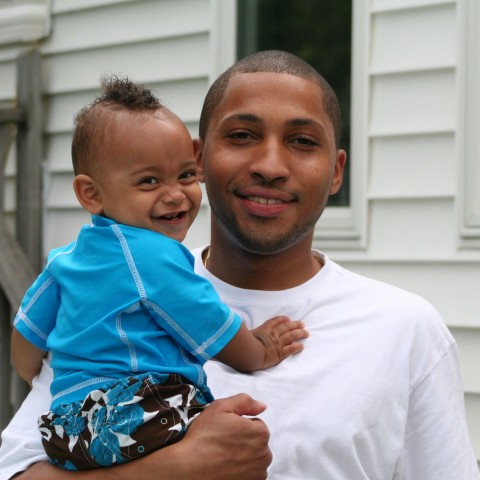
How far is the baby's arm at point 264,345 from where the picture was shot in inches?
86.6

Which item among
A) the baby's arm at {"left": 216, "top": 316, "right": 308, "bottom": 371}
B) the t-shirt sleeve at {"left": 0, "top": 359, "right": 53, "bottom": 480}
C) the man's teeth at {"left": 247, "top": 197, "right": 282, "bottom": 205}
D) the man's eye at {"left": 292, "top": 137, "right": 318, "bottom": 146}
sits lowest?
the t-shirt sleeve at {"left": 0, "top": 359, "right": 53, "bottom": 480}

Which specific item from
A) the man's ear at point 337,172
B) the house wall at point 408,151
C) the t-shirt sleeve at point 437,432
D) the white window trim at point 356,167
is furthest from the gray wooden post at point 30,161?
the t-shirt sleeve at point 437,432

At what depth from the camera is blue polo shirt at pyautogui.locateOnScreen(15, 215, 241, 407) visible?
2.12 meters

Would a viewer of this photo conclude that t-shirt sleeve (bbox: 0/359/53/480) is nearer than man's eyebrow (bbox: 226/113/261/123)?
Yes

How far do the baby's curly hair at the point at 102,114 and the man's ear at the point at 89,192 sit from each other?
2 cm

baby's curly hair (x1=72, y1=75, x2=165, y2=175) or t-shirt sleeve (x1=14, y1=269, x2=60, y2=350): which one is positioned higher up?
baby's curly hair (x1=72, y1=75, x2=165, y2=175)

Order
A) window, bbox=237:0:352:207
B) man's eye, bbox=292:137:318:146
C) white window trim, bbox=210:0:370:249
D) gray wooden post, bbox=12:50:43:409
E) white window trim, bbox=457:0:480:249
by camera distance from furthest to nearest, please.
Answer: gray wooden post, bbox=12:50:43:409
window, bbox=237:0:352:207
white window trim, bbox=210:0:370:249
white window trim, bbox=457:0:480:249
man's eye, bbox=292:137:318:146

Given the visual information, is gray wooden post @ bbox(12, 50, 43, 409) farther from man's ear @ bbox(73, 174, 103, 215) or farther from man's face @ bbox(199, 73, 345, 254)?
man's ear @ bbox(73, 174, 103, 215)

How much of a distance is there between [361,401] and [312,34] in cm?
242

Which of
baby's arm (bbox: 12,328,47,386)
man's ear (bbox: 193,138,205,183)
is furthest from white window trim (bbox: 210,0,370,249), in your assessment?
baby's arm (bbox: 12,328,47,386)

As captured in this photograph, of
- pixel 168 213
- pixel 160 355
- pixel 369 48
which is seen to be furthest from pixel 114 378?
pixel 369 48

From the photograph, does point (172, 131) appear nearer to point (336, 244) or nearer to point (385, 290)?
point (385, 290)

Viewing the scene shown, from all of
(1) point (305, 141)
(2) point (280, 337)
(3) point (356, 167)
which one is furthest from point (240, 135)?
(3) point (356, 167)

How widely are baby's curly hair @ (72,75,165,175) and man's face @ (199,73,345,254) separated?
21 centimetres
